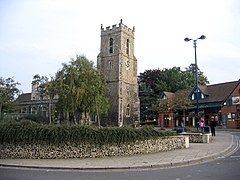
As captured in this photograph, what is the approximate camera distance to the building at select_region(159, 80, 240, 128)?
134ft

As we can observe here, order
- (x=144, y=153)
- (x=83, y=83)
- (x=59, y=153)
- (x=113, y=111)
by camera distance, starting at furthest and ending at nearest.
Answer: (x=113, y=111) → (x=83, y=83) → (x=144, y=153) → (x=59, y=153)

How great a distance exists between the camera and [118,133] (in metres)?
13.2

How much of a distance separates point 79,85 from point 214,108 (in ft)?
81.8

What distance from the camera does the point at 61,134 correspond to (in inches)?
499

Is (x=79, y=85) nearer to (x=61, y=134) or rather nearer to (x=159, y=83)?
(x=61, y=134)

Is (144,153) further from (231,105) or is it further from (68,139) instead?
(231,105)

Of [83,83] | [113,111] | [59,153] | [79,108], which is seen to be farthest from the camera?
[113,111]

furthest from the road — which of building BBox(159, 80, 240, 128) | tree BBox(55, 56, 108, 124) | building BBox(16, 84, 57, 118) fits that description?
building BBox(16, 84, 57, 118)

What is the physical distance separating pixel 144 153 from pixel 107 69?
42.6 meters

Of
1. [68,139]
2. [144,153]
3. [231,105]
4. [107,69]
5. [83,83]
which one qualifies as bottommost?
[144,153]

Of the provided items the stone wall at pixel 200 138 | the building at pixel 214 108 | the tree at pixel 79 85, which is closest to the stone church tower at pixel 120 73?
the building at pixel 214 108

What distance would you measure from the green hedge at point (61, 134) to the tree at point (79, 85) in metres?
18.2

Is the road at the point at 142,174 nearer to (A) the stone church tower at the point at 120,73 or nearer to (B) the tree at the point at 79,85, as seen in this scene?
(B) the tree at the point at 79,85

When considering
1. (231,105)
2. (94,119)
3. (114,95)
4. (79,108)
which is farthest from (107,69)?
(231,105)
